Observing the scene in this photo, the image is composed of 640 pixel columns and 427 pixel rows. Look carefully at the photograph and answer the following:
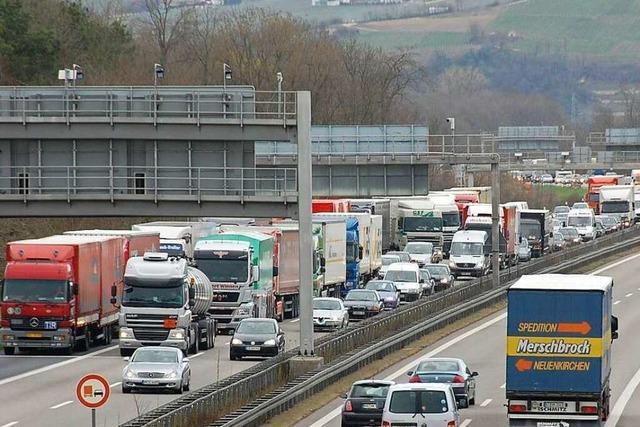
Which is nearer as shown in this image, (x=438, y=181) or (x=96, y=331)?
(x=96, y=331)

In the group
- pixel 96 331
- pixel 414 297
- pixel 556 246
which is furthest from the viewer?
pixel 556 246

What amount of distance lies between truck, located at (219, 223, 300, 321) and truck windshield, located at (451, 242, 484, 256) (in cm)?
2088

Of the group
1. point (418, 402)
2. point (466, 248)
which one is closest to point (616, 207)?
point (466, 248)

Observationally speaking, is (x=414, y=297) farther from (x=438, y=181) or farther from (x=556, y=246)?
(x=438, y=181)

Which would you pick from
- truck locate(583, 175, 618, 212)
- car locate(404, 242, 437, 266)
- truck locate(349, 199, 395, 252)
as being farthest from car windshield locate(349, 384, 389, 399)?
truck locate(583, 175, 618, 212)

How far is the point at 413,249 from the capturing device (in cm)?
9694

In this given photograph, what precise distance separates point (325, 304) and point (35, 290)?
13.5 m

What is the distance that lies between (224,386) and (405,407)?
6.92 m

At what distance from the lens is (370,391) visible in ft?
125

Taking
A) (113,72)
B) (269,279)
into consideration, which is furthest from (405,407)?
(113,72)

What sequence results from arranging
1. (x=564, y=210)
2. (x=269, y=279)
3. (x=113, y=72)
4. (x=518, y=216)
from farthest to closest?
(x=564, y=210) < (x=113, y=72) < (x=518, y=216) < (x=269, y=279)

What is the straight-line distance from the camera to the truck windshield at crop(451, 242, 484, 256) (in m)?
93.4

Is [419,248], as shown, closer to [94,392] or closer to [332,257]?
[332,257]

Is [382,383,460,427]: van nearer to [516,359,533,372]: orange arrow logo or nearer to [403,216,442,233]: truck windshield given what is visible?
[516,359,533,372]: orange arrow logo
